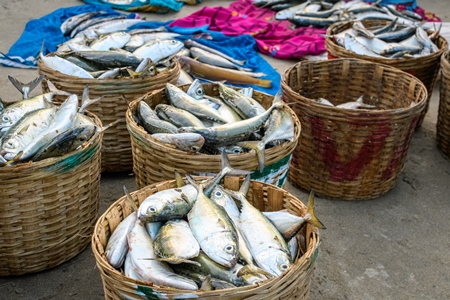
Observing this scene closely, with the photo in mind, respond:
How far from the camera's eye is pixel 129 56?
11.6ft

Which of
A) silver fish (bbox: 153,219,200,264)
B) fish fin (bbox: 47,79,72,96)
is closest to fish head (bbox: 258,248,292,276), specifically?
silver fish (bbox: 153,219,200,264)

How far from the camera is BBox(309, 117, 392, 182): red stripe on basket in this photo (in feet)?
10.5

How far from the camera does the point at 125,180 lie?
3594 millimetres

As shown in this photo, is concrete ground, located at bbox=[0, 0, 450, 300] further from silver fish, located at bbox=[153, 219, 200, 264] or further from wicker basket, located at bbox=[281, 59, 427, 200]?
silver fish, located at bbox=[153, 219, 200, 264]

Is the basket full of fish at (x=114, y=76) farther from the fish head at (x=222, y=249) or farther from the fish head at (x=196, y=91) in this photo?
the fish head at (x=222, y=249)

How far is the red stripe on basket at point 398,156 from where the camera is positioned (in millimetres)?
3357

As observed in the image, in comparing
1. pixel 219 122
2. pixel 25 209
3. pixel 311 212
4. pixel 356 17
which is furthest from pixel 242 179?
pixel 356 17

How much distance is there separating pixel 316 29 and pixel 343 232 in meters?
4.05

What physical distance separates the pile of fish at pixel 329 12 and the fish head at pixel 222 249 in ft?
14.5

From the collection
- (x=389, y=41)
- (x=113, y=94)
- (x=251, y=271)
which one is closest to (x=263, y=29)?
(x=389, y=41)

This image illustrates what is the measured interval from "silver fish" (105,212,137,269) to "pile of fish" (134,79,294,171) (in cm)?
53

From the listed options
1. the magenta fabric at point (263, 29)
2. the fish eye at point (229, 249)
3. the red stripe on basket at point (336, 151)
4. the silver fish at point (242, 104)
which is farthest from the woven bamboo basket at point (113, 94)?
the magenta fabric at point (263, 29)

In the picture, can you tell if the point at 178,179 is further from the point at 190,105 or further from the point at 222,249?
the point at 190,105

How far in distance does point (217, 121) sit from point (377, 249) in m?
1.23
